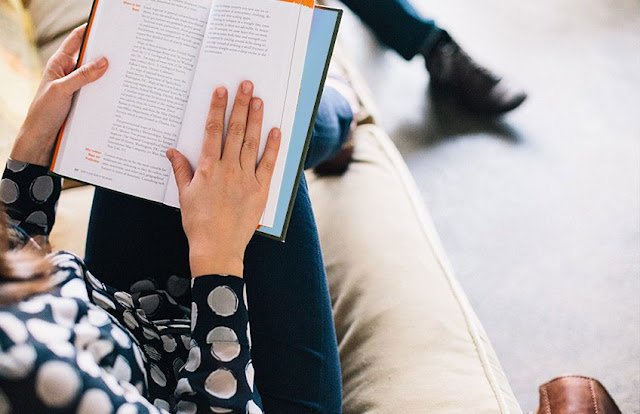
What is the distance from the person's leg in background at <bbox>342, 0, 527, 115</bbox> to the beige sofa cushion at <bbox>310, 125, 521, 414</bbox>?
0.51 meters

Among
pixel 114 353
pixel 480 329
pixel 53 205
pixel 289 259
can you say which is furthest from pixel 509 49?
pixel 114 353

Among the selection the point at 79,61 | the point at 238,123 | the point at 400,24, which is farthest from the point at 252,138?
the point at 400,24

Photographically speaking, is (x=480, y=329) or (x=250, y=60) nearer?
(x=250, y=60)

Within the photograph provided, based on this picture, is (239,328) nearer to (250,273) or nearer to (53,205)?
(250,273)

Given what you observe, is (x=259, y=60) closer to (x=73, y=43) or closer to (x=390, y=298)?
(x=73, y=43)

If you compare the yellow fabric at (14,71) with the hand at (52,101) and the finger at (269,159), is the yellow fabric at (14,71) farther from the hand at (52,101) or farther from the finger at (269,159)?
the finger at (269,159)

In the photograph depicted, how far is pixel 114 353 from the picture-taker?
22.6 inches

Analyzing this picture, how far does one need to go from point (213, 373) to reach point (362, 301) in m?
0.32

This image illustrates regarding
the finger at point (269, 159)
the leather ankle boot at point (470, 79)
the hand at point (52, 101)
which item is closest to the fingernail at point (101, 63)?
the hand at point (52, 101)

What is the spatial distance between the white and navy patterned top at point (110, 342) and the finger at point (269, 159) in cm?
11

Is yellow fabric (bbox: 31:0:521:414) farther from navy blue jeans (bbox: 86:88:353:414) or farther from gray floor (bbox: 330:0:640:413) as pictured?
gray floor (bbox: 330:0:640:413)

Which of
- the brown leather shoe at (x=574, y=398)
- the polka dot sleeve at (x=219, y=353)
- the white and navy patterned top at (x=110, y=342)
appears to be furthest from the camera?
the brown leather shoe at (x=574, y=398)

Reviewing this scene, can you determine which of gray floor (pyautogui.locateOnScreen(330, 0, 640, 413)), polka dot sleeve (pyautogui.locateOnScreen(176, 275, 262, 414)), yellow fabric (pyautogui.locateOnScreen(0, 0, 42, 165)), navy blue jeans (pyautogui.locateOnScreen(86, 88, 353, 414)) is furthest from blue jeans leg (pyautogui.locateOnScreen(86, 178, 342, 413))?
gray floor (pyautogui.locateOnScreen(330, 0, 640, 413))

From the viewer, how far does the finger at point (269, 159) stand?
65cm
